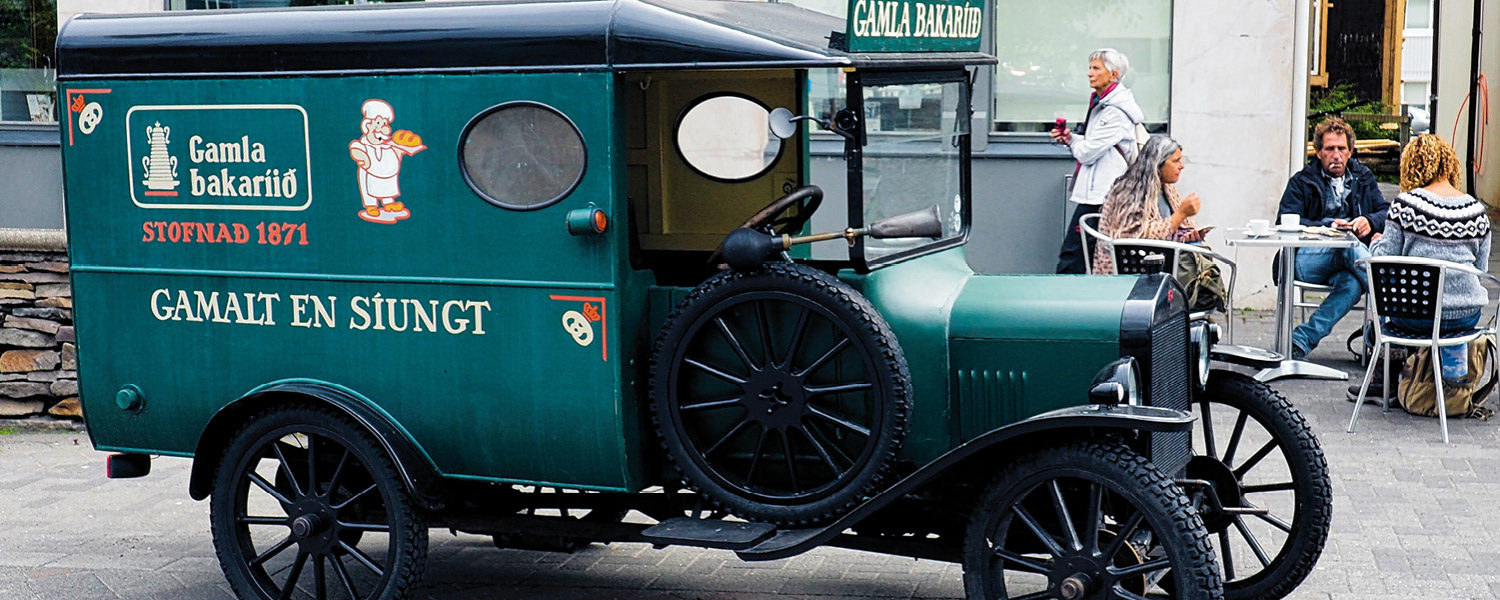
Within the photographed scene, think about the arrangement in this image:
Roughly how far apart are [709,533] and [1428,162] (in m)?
→ 4.85

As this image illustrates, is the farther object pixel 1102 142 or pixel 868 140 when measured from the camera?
pixel 1102 142

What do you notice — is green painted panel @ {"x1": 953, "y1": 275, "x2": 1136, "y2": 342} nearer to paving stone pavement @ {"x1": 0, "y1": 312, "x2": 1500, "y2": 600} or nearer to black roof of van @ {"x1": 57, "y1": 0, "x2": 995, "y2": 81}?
black roof of van @ {"x1": 57, "y1": 0, "x2": 995, "y2": 81}

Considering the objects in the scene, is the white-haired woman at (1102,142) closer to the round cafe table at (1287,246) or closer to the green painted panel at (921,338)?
the round cafe table at (1287,246)

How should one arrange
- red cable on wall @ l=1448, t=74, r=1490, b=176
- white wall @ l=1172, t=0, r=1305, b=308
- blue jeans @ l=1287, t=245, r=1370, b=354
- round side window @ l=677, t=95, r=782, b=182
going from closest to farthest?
round side window @ l=677, t=95, r=782, b=182 → blue jeans @ l=1287, t=245, r=1370, b=354 → white wall @ l=1172, t=0, r=1305, b=308 → red cable on wall @ l=1448, t=74, r=1490, b=176

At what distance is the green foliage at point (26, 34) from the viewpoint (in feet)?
42.7

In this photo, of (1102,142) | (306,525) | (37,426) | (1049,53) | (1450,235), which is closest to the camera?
(306,525)

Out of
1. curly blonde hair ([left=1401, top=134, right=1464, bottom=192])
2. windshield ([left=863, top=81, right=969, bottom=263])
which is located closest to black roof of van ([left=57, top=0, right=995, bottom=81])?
windshield ([left=863, top=81, right=969, bottom=263])

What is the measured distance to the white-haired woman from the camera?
9.86m

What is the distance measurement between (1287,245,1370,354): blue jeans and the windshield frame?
4420 mm

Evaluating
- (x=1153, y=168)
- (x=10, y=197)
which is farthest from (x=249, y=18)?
(x=10, y=197)

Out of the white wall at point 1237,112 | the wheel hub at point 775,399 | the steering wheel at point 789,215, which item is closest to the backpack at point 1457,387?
the white wall at point 1237,112

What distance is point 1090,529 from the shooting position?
423cm

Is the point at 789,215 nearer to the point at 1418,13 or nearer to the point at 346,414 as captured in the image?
the point at 346,414

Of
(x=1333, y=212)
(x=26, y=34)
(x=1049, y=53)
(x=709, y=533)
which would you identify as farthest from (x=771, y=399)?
(x=26, y=34)
